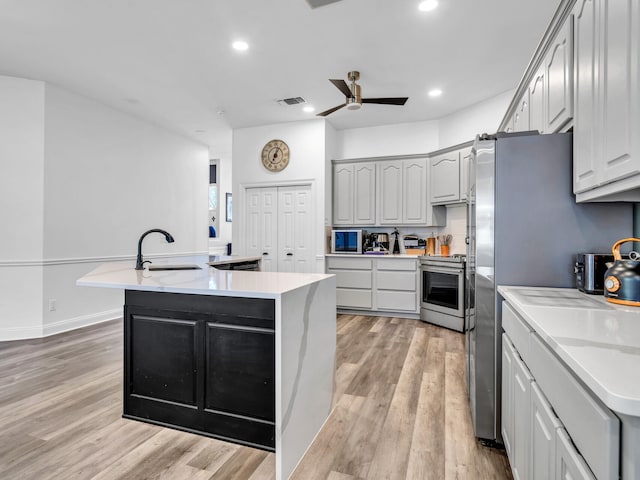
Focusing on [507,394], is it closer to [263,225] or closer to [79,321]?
[263,225]

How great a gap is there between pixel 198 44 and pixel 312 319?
285cm

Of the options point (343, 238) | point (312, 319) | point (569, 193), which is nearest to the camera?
point (569, 193)

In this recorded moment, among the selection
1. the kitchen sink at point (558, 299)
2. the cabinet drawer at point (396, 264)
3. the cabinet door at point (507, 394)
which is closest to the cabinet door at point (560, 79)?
the kitchen sink at point (558, 299)

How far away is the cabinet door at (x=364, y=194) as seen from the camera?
5496mm

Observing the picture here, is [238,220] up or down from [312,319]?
up

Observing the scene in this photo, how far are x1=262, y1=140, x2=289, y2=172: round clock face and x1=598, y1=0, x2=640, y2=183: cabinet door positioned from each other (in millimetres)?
4440

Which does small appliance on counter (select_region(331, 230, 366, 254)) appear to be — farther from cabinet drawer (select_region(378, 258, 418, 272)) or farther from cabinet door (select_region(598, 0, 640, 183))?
cabinet door (select_region(598, 0, 640, 183))

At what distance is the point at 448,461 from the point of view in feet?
5.99

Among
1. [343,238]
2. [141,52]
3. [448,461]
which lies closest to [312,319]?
[448,461]

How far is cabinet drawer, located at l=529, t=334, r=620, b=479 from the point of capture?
27.5 inches

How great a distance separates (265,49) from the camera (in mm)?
3414

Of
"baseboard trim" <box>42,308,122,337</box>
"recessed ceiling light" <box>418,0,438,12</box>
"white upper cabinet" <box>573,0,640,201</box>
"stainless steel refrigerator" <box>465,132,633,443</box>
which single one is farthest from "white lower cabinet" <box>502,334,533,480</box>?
"baseboard trim" <box>42,308,122,337</box>

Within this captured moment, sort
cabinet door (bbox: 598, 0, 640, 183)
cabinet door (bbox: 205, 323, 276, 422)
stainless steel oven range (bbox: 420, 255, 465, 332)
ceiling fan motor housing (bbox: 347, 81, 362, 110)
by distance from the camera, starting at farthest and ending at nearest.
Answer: stainless steel oven range (bbox: 420, 255, 465, 332)
ceiling fan motor housing (bbox: 347, 81, 362, 110)
cabinet door (bbox: 205, 323, 276, 422)
cabinet door (bbox: 598, 0, 640, 183)

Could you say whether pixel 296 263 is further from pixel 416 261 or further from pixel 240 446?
pixel 240 446
